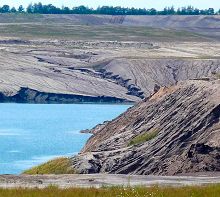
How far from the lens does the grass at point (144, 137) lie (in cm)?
4150

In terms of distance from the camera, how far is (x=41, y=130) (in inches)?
3017

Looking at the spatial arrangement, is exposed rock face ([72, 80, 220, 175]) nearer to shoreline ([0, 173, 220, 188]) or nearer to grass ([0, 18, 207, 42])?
shoreline ([0, 173, 220, 188])

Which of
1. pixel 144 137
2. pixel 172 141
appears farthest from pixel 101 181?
pixel 144 137

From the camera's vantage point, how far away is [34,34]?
181625 millimetres

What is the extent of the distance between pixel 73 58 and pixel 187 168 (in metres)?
111

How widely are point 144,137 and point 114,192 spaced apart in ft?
62.0

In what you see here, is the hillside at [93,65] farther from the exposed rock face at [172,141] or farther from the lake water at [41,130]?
the exposed rock face at [172,141]

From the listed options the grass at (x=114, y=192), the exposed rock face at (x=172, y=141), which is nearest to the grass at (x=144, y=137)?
the exposed rock face at (x=172, y=141)

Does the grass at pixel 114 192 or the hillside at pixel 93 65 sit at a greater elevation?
the grass at pixel 114 192

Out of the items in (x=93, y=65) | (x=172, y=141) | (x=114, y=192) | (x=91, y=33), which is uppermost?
(x=114, y=192)

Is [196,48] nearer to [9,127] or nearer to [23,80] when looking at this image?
[23,80]

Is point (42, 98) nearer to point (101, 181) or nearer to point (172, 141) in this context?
point (172, 141)

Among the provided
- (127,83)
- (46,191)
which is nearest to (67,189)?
(46,191)

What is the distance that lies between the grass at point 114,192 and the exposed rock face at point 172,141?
34.9ft
